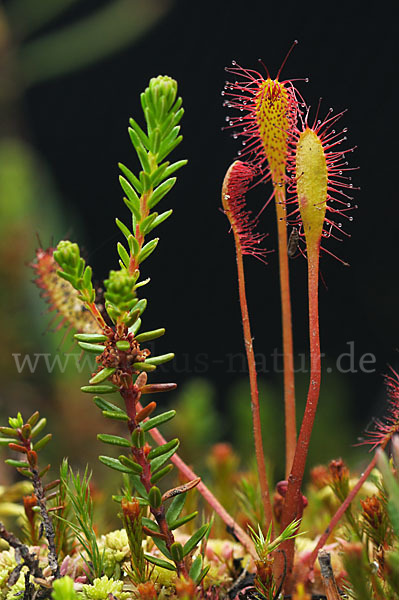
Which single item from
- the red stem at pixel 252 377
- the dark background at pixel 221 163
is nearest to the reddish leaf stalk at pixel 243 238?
the red stem at pixel 252 377

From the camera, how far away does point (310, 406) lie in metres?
0.52

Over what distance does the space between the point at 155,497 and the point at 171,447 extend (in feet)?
0.12

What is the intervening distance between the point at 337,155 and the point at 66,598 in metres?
0.42

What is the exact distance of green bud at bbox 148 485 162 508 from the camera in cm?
44

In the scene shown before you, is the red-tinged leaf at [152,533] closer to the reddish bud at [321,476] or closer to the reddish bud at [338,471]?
the reddish bud at [338,471]

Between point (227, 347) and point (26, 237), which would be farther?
point (227, 347)

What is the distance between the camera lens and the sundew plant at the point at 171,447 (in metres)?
0.43

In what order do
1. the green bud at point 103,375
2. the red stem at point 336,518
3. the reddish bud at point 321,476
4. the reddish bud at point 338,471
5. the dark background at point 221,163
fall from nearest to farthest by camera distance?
the green bud at point 103,375
the red stem at point 336,518
the reddish bud at point 338,471
the reddish bud at point 321,476
the dark background at point 221,163

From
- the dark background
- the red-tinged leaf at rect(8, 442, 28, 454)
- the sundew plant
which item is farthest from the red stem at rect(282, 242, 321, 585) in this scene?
the dark background

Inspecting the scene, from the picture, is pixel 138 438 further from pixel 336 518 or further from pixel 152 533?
pixel 336 518

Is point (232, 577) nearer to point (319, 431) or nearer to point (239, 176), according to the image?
point (239, 176)

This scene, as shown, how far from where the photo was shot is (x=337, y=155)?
55 centimetres

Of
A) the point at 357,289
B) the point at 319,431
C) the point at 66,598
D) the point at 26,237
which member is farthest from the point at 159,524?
the point at 357,289

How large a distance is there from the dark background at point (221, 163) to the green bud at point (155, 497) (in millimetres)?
1299
